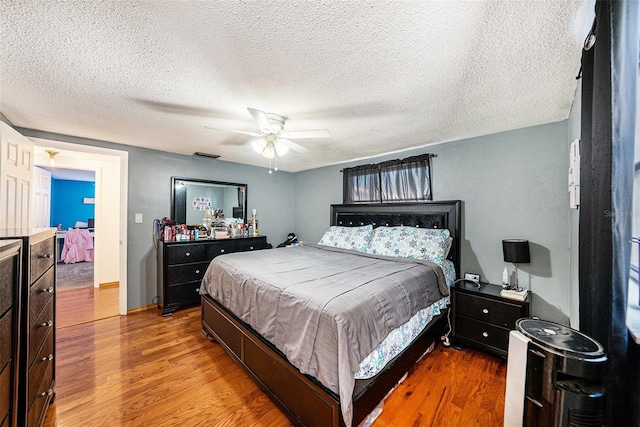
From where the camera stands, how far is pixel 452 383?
1.99 meters

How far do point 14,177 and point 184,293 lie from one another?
6.91 ft

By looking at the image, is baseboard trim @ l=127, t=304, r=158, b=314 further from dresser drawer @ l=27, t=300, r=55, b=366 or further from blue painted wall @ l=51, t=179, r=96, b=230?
blue painted wall @ l=51, t=179, r=96, b=230

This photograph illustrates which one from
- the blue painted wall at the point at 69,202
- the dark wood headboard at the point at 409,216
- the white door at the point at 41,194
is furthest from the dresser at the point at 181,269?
the blue painted wall at the point at 69,202

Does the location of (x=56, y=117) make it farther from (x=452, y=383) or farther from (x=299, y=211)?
(x=452, y=383)

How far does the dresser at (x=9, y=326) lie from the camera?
97cm

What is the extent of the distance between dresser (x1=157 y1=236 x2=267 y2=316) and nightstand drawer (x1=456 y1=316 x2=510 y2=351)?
3.34 meters

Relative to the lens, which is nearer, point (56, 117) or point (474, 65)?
point (474, 65)

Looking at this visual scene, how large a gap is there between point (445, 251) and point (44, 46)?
3.59m

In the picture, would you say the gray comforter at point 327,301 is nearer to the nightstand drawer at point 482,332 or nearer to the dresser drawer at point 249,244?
the nightstand drawer at point 482,332

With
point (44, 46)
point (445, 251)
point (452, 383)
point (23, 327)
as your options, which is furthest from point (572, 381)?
point (44, 46)

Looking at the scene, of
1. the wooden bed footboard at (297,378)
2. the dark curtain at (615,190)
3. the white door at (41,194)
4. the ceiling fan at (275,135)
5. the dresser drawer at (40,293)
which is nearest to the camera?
the dark curtain at (615,190)

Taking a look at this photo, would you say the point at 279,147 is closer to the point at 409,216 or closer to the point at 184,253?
the point at 409,216

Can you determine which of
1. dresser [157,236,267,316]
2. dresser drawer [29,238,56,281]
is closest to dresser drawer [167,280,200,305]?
dresser [157,236,267,316]

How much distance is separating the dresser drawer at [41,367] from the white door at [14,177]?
1130mm
